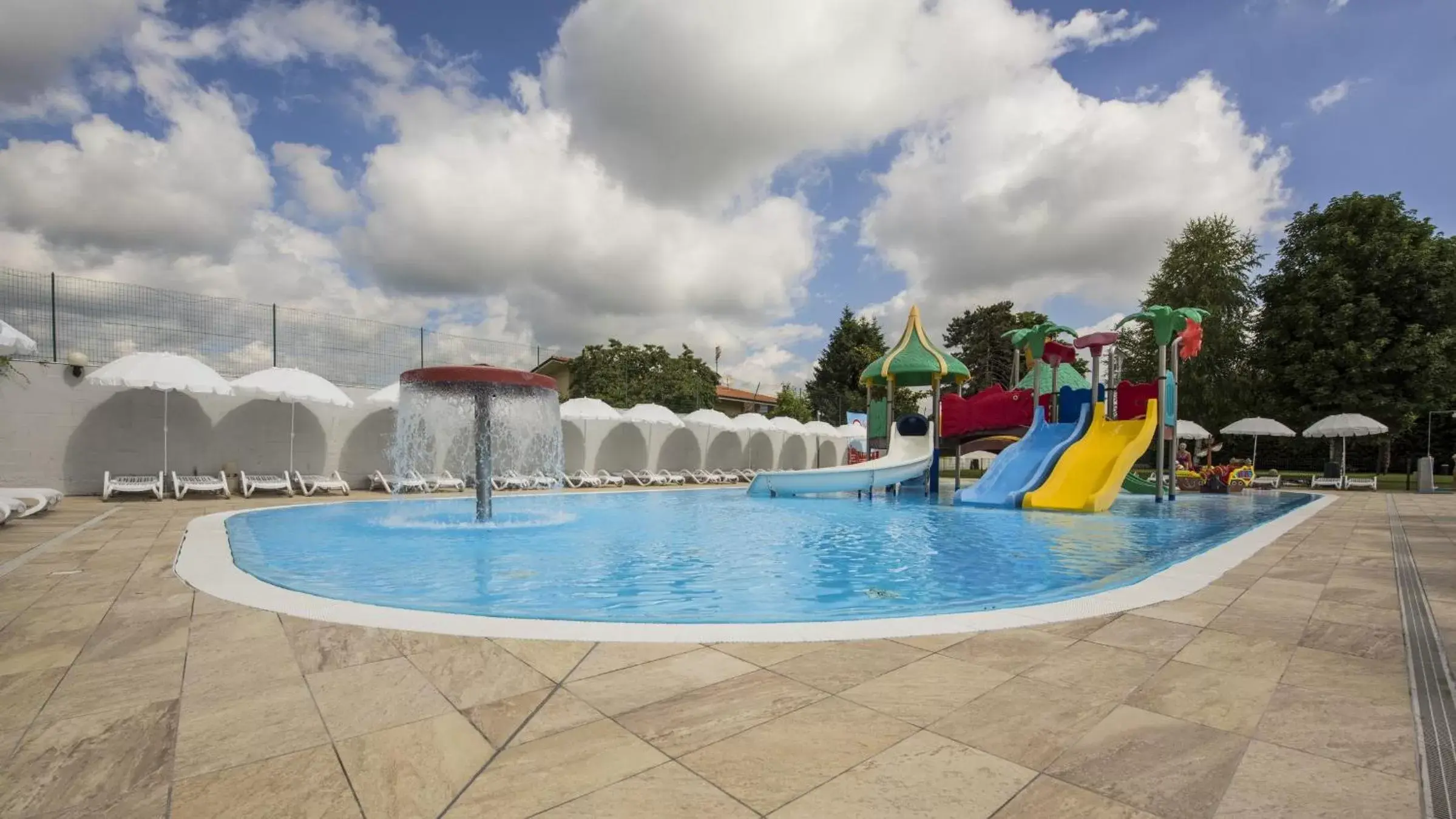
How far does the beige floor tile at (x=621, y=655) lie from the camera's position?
311 cm

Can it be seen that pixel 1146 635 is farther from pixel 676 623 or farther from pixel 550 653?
pixel 550 653

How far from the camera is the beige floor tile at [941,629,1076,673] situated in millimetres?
3207

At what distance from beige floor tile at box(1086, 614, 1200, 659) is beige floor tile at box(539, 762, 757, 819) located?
2.57 metres

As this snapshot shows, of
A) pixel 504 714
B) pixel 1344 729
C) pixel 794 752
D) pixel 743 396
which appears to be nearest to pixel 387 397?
pixel 504 714

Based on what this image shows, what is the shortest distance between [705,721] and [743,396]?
48.9m

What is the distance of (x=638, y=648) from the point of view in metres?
3.44

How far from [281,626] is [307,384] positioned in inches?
483

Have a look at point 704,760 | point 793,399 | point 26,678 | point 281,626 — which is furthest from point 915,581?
point 793,399

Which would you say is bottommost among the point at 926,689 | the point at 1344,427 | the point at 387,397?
the point at 926,689

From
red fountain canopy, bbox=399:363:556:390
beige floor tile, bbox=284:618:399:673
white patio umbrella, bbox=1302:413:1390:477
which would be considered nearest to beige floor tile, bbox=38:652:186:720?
beige floor tile, bbox=284:618:399:673

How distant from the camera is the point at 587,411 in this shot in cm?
1972

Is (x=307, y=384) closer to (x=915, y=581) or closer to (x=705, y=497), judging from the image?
(x=705, y=497)

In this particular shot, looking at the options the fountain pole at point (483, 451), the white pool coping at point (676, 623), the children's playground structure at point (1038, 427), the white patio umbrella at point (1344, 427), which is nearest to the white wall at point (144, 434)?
the fountain pole at point (483, 451)

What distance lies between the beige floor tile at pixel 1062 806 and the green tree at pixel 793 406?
39873mm
